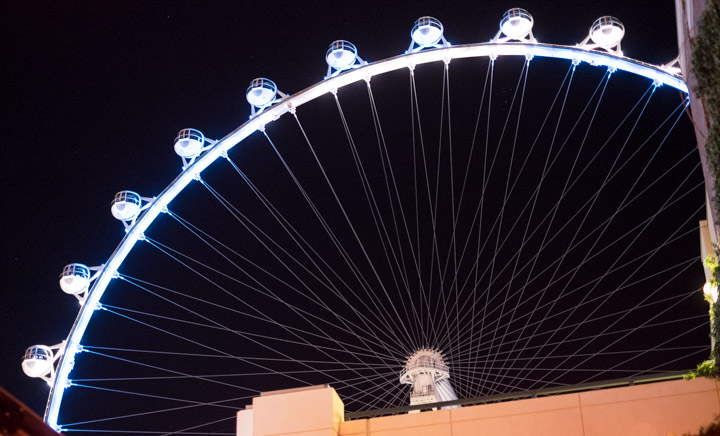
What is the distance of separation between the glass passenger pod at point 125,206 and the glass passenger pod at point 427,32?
19.3 ft

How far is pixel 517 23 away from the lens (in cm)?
1605

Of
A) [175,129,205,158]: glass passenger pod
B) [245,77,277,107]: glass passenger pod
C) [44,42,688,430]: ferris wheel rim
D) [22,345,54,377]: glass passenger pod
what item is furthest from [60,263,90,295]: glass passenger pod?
[245,77,277,107]: glass passenger pod

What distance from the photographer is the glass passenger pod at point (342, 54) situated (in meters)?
17.1

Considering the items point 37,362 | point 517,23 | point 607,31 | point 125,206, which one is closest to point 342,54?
point 517,23

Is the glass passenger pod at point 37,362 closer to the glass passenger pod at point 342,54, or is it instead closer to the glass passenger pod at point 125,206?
the glass passenger pod at point 125,206

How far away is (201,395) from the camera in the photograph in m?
28.1

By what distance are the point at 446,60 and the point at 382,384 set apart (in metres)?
5.66

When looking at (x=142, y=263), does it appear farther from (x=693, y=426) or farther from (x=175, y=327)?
(x=693, y=426)

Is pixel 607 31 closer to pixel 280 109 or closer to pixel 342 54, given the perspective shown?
pixel 342 54

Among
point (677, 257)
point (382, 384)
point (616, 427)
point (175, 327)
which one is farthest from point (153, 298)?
point (616, 427)

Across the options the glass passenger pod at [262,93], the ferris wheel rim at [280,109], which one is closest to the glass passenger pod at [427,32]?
the ferris wheel rim at [280,109]

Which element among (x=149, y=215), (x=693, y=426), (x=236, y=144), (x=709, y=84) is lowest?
(x=693, y=426)

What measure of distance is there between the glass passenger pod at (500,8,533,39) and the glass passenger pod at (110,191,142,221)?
23.8 ft

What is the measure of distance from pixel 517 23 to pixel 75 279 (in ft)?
29.2
